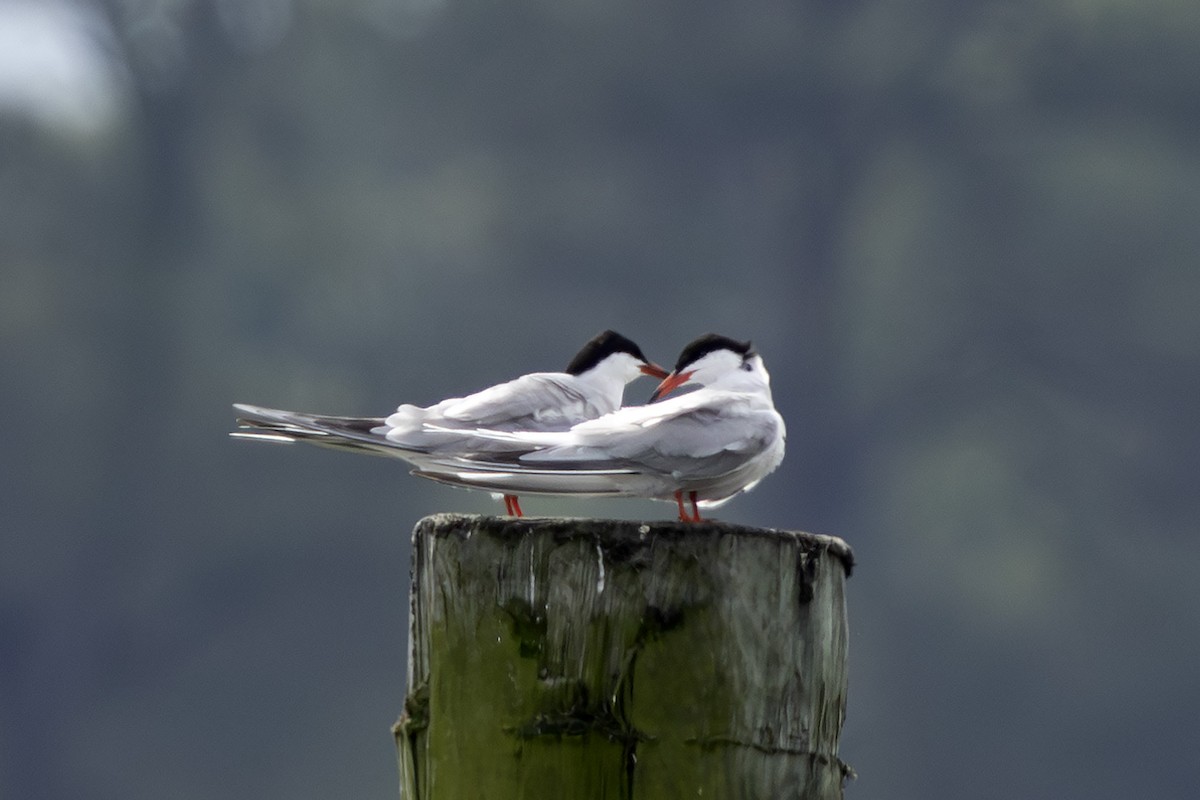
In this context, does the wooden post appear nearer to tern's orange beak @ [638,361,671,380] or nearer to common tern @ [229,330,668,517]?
common tern @ [229,330,668,517]

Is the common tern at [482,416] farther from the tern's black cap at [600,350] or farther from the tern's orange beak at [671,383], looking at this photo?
the tern's orange beak at [671,383]

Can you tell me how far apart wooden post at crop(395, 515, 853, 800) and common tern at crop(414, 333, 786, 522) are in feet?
2.40

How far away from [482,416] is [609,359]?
87 centimetres

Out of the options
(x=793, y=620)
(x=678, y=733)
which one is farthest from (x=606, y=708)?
(x=793, y=620)

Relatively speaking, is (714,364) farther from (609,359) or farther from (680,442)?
(680,442)

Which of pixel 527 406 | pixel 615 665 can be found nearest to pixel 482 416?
pixel 527 406

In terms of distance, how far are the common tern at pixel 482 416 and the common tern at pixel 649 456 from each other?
55 millimetres

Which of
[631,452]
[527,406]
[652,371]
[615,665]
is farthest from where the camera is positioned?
[652,371]

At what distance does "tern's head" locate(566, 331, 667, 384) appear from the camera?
4453mm

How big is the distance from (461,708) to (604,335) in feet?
9.00

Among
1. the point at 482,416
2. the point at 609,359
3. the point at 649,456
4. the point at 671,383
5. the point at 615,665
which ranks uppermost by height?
the point at 609,359

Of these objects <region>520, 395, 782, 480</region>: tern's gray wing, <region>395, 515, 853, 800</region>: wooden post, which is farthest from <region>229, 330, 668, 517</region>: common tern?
<region>395, 515, 853, 800</region>: wooden post

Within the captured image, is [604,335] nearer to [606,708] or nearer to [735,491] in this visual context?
[735,491]

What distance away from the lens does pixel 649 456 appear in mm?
2834
